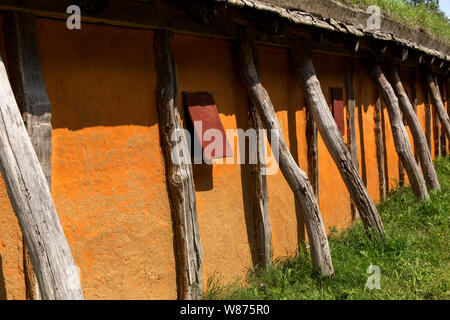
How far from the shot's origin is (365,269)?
388 centimetres

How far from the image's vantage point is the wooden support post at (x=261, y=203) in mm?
4043

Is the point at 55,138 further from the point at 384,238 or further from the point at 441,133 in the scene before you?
the point at 441,133

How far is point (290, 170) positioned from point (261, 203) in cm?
42

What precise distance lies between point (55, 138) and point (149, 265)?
1121 mm

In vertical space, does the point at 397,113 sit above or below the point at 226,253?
above

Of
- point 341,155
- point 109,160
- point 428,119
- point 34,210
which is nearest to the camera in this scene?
point 34,210

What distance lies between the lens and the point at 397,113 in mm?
6000

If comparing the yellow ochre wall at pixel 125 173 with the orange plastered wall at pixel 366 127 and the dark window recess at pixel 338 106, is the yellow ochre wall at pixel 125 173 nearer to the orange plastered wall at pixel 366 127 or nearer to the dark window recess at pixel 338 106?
the dark window recess at pixel 338 106

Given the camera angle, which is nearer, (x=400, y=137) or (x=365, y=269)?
(x=365, y=269)

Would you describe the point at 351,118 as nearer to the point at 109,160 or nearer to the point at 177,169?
the point at 177,169

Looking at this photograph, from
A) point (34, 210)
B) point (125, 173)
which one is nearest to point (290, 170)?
point (125, 173)

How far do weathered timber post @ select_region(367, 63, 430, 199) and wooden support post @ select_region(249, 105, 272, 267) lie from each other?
267 centimetres

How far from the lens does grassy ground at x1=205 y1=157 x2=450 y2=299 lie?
352 cm
